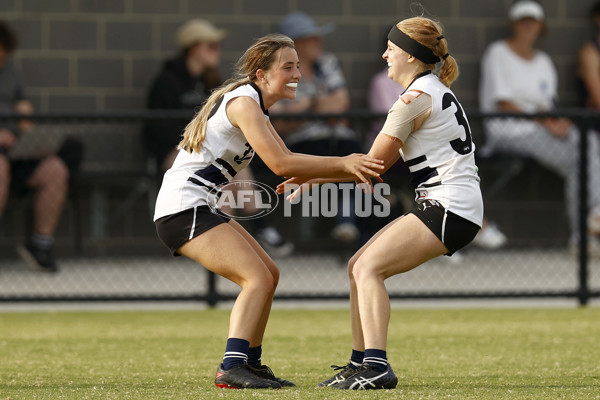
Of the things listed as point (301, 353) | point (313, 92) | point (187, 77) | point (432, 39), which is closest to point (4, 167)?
point (187, 77)

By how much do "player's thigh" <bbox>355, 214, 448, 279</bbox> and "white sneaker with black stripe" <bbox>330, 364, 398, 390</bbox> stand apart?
365 mm

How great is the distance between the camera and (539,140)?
9.24 m

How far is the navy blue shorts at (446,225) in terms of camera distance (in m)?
4.31

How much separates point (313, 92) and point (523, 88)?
75.3 inches

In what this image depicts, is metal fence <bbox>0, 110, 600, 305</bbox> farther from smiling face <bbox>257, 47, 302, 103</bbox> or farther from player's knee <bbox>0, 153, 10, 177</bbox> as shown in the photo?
smiling face <bbox>257, 47, 302, 103</bbox>

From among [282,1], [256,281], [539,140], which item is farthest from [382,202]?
[256,281]

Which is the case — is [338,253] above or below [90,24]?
below

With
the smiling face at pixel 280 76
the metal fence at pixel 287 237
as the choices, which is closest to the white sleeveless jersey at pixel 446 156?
the smiling face at pixel 280 76

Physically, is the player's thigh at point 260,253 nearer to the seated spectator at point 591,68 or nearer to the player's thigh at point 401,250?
the player's thigh at point 401,250

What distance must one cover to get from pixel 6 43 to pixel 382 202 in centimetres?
335

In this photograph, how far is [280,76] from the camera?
450 centimetres

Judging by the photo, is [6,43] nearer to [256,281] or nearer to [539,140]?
[539,140]

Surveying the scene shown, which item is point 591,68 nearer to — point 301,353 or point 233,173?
point 301,353

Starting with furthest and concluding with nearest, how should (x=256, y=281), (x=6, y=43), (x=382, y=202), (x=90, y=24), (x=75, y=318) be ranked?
(x=90, y=24)
(x=6, y=43)
(x=382, y=202)
(x=75, y=318)
(x=256, y=281)
